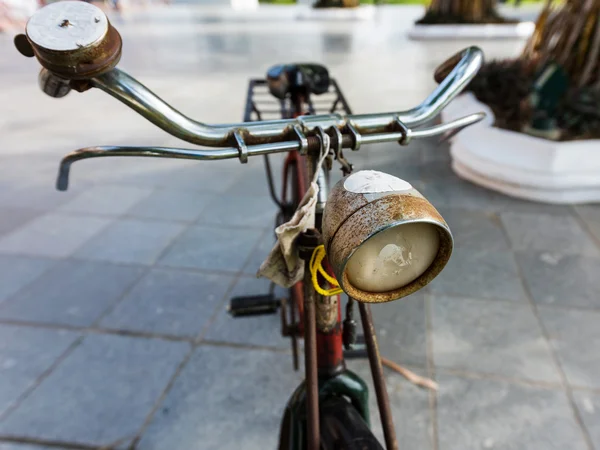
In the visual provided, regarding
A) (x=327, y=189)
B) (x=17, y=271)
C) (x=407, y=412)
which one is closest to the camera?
(x=327, y=189)

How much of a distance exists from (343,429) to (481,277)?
196 cm

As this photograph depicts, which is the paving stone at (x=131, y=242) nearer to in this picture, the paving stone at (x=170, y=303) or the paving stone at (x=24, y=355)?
the paving stone at (x=170, y=303)

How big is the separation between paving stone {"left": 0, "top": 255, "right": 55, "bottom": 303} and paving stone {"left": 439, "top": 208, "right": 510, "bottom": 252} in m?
2.96

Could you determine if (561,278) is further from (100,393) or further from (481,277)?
(100,393)

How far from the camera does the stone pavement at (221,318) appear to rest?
76.1 inches

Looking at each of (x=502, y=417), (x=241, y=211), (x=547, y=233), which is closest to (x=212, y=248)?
(x=241, y=211)

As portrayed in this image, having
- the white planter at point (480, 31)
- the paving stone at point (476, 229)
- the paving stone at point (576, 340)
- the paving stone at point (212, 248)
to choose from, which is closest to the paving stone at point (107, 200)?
the paving stone at point (212, 248)

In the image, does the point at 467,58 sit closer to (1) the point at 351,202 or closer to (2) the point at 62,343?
(1) the point at 351,202

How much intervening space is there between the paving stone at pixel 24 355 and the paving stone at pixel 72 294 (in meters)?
0.10

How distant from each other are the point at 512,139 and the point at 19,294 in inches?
159

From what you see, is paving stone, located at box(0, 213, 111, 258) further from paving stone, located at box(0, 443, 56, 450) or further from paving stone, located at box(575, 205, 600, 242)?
paving stone, located at box(575, 205, 600, 242)

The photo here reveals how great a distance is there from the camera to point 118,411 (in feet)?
6.57

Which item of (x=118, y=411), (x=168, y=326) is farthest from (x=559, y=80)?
(x=118, y=411)

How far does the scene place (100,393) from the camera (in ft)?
6.86
